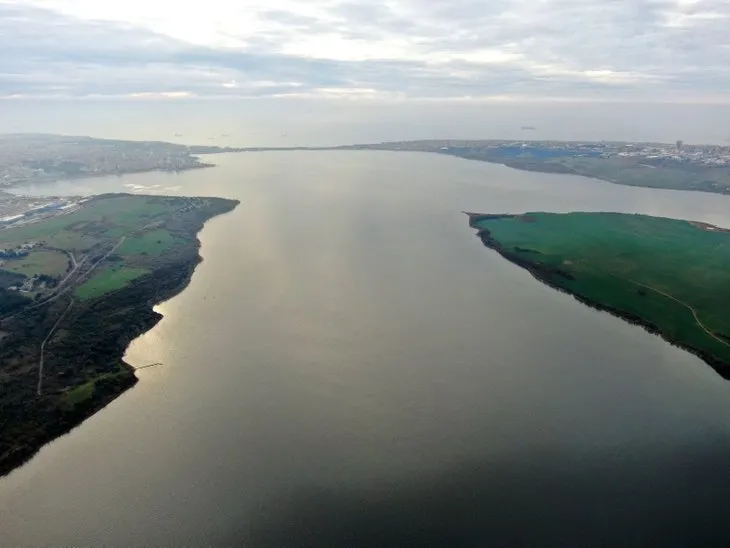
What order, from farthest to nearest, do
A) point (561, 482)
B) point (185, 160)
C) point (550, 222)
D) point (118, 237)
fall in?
point (185, 160) < point (550, 222) < point (118, 237) < point (561, 482)

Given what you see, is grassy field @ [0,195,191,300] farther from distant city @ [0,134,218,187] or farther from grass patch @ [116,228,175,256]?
distant city @ [0,134,218,187]

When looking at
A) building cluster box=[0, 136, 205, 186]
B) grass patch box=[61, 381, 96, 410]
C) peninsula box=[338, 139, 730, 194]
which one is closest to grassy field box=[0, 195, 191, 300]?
grass patch box=[61, 381, 96, 410]

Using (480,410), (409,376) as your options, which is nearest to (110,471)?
(409,376)

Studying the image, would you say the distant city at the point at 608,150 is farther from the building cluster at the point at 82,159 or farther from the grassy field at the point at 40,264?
the grassy field at the point at 40,264

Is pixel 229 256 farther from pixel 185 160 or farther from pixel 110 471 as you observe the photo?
pixel 185 160

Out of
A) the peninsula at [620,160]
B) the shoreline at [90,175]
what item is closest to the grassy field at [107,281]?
the shoreline at [90,175]

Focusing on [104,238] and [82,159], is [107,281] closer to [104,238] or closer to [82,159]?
[104,238]
